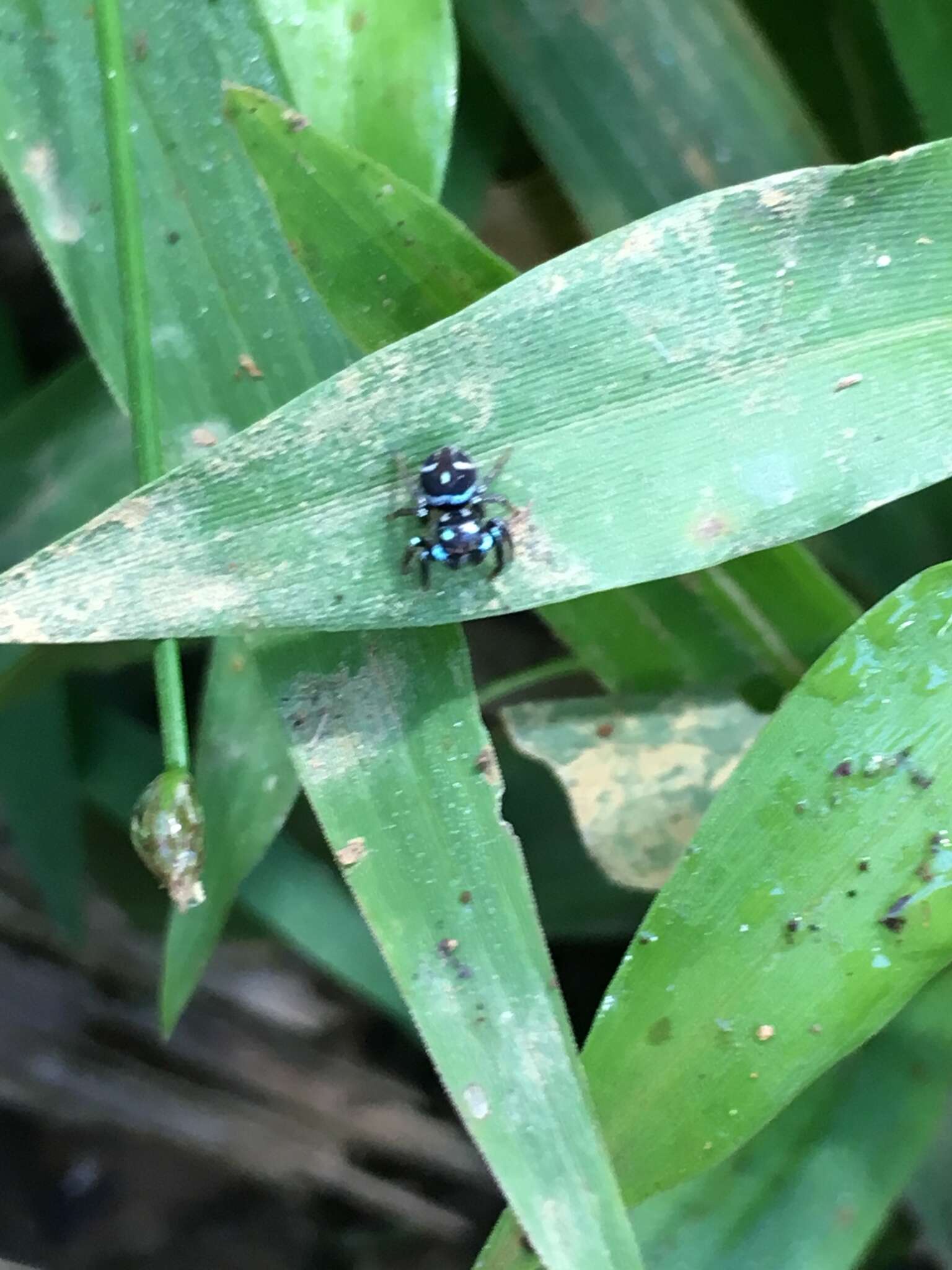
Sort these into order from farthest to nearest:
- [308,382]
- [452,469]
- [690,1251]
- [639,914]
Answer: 1. [639,914]
2. [690,1251]
3. [308,382]
4. [452,469]

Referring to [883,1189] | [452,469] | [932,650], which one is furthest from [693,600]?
[883,1189]

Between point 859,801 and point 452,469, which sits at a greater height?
point 452,469

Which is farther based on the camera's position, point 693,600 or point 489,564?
point 693,600

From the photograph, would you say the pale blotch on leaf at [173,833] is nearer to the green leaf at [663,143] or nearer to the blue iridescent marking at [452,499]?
the blue iridescent marking at [452,499]

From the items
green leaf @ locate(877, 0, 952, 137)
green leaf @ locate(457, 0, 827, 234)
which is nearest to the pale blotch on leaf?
green leaf @ locate(457, 0, 827, 234)

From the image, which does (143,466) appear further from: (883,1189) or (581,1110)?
(883,1189)

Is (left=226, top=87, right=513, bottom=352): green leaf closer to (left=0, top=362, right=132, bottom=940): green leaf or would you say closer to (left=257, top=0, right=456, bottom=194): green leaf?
(left=257, top=0, right=456, bottom=194): green leaf
